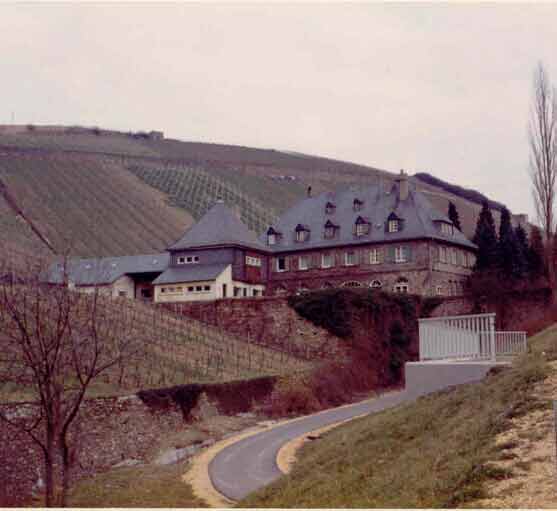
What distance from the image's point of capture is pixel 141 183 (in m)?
113

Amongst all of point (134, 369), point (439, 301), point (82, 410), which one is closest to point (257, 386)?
point (134, 369)

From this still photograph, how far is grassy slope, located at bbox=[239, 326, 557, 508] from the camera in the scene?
11.1 metres

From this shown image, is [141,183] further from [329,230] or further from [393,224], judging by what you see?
[393,224]

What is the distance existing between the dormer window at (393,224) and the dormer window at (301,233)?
7.05 metres

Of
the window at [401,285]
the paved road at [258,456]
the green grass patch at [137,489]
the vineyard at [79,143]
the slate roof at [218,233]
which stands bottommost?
the green grass patch at [137,489]

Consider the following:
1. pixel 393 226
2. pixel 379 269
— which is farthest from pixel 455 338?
pixel 393 226

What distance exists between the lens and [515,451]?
1166 cm

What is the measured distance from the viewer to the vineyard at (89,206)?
84.1 meters

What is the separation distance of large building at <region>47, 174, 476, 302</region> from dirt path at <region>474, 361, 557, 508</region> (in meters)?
42.2

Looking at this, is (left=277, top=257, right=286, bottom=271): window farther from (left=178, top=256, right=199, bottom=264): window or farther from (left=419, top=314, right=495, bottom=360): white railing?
(left=419, top=314, right=495, bottom=360): white railing

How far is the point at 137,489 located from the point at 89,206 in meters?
77.9

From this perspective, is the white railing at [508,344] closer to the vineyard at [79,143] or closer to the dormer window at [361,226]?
the dormer window at [361,226]

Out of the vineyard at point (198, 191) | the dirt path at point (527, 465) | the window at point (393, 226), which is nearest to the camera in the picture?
the dirt path at point (527, 465)

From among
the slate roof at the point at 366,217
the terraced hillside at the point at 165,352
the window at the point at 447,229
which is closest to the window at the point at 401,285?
the slate roof at the point at 366,217
